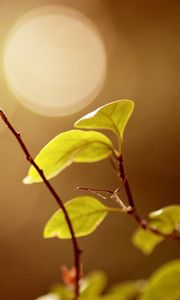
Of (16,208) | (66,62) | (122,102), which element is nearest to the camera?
(122,102)

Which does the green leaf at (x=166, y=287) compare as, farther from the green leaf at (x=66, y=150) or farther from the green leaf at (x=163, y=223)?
the green leaf at (x=66, y=150)

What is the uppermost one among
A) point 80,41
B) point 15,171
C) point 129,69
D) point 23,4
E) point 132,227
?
point 23,4

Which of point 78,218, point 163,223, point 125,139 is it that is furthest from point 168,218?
point 125,139

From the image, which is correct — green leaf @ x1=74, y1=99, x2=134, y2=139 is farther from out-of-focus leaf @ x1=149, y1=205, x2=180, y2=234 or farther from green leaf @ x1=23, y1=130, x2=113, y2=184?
out-of-focus leaf @ x1=149, y1=205, x2=180, y2=234

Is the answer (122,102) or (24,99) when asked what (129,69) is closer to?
(24,99)

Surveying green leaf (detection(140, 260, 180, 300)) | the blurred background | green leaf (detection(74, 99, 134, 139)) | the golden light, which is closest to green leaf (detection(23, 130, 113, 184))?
green leaf (detection(74, 99, 134, 139))

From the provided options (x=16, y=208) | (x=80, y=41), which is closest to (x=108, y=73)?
(x=80, y=41)
